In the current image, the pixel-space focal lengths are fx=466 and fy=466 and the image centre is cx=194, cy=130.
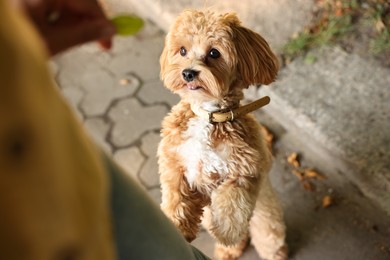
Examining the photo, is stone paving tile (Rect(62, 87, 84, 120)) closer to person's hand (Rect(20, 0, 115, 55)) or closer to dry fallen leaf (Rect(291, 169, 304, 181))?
dry fallen leaf (Rect(291, 169, 304, 181))

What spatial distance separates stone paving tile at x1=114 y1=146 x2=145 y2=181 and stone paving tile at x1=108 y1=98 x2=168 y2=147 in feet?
0.21

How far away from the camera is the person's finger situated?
0.78 m

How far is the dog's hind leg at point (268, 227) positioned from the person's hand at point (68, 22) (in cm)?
136

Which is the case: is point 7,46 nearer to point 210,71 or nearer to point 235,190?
point 210,71

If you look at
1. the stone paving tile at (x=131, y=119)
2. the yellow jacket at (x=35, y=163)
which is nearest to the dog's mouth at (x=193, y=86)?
the yellow jacket at (x=35, y=163)

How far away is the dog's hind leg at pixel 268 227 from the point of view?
83.8 inches

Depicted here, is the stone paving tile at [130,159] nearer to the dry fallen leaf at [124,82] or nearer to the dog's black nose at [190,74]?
the dry fallen leaf at [124,82]

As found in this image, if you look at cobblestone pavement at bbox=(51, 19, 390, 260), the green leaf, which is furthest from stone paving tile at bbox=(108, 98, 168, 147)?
the green leaf

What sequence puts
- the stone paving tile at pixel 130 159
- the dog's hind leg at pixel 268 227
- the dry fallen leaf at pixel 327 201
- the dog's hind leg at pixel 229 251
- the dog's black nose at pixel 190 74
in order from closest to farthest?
the dog's black nose at pixel 190 74 → the dog's hind leg at pixel 268 227 → the dog's hind leg at pixel 229 251 → the dry fallen leaf at pixel 327 201 → the stone paving tile at pixel 130 159

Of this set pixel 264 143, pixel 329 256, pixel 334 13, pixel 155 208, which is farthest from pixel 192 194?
pixel 334 13

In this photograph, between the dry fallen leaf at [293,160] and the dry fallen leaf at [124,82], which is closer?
the dry fallen leaf at [293,160]

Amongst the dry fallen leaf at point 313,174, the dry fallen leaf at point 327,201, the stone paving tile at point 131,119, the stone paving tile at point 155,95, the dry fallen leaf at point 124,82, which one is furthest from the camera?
the dry fallen leaf at point 124,82

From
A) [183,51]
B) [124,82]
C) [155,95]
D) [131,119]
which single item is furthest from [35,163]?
[124,82]

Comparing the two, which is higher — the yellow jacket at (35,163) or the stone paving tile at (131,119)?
the yellow jacket at (35,163)
